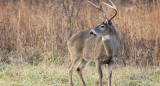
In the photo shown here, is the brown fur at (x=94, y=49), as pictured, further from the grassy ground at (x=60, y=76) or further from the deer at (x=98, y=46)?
the grassy ground at (x=60, y=76)

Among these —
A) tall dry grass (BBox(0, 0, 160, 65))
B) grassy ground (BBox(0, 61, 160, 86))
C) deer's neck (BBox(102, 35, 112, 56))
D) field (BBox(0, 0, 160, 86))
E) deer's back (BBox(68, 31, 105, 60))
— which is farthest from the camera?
tall dry grass (BBox(0, 0, 160, 65))

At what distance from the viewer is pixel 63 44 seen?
8.91 meters

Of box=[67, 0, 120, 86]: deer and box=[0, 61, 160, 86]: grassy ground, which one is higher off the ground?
box=[67, 0, 120, 86]: deer

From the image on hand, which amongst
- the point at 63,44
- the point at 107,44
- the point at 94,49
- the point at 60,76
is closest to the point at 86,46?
the point at 94,49

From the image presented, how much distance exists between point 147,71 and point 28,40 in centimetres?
335

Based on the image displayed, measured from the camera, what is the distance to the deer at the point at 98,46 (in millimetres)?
6406

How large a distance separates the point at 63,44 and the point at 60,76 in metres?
1.88

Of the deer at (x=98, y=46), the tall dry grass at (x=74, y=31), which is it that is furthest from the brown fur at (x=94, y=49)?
the tall dry grass at (x=74, y=31)

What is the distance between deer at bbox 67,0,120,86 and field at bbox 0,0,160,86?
475 mm

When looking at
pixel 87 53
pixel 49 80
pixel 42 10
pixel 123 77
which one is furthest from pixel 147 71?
pixel 42 10

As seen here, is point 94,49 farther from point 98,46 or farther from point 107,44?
point 107,44

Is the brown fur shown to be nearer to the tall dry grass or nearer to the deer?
the deer

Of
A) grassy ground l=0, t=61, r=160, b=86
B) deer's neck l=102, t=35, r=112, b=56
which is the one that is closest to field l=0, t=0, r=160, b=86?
grassy ground l=0, t=61, r=160, b=86

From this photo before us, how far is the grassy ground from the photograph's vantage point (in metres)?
6.73
